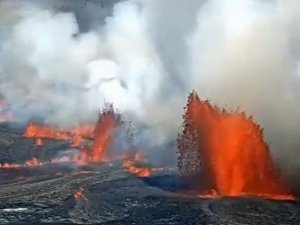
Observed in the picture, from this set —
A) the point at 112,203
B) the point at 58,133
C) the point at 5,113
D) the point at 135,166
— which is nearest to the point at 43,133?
the point at 58,133

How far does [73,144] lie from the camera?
47875 mm

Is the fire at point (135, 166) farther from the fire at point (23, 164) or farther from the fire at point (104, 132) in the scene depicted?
the fire at point (23, 164)

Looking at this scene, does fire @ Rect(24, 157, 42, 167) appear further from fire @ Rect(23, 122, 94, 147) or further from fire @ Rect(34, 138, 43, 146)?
fire @ Rect(23, 122, 94, 147)

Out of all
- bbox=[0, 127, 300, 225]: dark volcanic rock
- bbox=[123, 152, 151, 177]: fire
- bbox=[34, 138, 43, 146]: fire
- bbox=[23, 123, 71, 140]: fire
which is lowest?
bbox=[0, 127, 300, 225]: dark volcanic rock

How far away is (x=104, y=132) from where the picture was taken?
50750 mm

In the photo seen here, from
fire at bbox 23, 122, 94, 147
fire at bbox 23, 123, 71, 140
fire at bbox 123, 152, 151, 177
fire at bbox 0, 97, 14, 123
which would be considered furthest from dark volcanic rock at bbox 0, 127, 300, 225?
fire at bbox 0, 97, 14, 123

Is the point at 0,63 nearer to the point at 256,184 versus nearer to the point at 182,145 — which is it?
the point at 182,145

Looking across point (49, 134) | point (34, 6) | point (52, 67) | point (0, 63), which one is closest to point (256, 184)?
point (49, 134)

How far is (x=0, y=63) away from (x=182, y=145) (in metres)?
40.4

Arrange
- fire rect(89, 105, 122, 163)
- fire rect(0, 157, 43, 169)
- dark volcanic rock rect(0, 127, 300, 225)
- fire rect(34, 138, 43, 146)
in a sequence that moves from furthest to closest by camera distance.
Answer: fire rect(34, 138, 43, 146) < fire rect(89, 105, 122, 163) < fire rect(0, 157, 43, 169) < dark volcanic rock rect(0, 127, 300, 225)

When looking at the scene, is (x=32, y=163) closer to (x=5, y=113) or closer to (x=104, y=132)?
(x=104, y=132)

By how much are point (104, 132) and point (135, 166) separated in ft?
33.3

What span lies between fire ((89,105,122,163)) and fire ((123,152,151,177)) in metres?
2.06

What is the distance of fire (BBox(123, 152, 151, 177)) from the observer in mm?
39287
